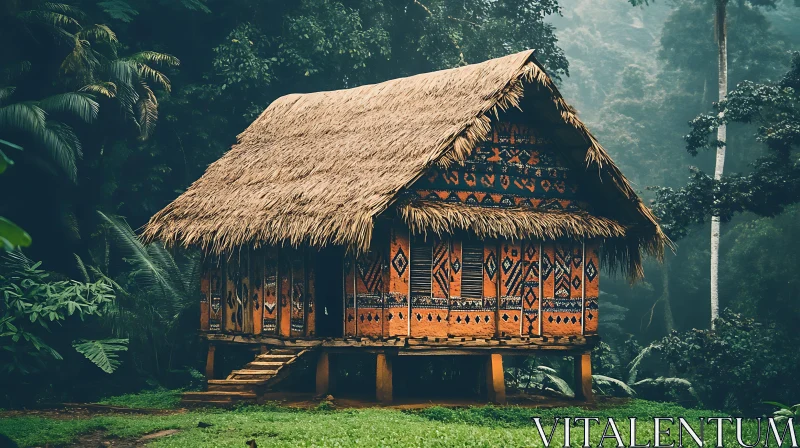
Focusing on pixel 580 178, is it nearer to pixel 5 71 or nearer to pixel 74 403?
pixel 74 403

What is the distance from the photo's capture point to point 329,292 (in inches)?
693

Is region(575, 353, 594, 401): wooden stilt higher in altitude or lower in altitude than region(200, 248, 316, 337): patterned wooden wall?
lower

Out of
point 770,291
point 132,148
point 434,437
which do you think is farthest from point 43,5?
point 770,291

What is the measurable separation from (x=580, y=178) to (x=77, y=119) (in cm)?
917

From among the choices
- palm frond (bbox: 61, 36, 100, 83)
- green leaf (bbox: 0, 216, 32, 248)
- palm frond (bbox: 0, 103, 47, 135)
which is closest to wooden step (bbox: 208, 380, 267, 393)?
palm frond (bbox: 0, 103, 47, 135)

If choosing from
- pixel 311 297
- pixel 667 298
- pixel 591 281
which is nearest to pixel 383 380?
pixel 311 297

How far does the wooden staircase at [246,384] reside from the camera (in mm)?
15461

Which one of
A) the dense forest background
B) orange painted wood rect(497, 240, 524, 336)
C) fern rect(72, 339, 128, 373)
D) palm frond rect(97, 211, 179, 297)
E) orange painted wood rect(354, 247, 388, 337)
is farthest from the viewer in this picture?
palm frond rect(97, 211, 179, 297)

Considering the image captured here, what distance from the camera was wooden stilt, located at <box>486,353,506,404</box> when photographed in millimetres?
16172

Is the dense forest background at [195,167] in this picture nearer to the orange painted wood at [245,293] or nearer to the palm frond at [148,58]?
the palm frond at [148,58]

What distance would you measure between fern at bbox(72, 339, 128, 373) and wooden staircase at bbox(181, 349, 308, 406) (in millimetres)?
1913

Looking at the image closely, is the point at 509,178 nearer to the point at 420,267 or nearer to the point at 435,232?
the point at 435,232

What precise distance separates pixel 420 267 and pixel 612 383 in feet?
23.6

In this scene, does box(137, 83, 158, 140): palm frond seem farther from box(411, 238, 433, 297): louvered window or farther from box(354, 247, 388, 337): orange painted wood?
box(411, 238, 433, 297): louvered window
